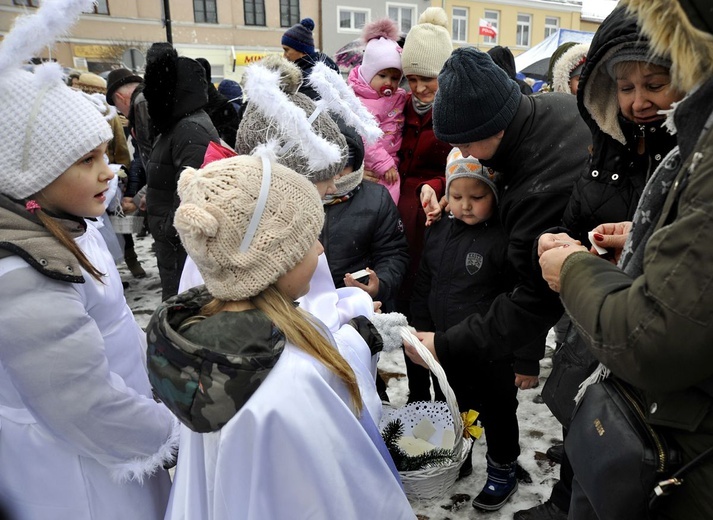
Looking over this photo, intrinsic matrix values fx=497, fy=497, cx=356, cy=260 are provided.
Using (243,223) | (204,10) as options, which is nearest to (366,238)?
(243,223)

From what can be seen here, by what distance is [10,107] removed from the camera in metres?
1.39

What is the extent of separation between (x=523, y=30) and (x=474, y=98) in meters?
35.9

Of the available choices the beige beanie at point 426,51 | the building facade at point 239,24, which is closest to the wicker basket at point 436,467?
the beige beanie at point 426,51

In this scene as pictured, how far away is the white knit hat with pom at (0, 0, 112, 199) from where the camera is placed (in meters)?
1.40

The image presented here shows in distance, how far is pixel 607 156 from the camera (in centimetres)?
169

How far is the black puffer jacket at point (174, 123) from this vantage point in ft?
11.5

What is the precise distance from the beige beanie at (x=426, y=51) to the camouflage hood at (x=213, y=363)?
249cm

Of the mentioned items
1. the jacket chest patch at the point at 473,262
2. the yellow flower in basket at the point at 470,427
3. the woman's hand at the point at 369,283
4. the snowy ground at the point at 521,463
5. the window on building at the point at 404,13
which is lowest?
the snowy ground at the point at 521,463

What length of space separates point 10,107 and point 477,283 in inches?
77.9

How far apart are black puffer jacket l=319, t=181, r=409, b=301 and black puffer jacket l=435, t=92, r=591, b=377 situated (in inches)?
28.8

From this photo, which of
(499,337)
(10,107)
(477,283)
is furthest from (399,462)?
(10,107)

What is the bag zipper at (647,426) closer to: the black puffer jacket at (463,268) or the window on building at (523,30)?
the black puffer jacket at (463,268)

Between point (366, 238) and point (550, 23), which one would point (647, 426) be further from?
point (550, 23)

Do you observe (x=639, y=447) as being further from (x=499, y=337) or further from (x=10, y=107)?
(x=10, y=107)
